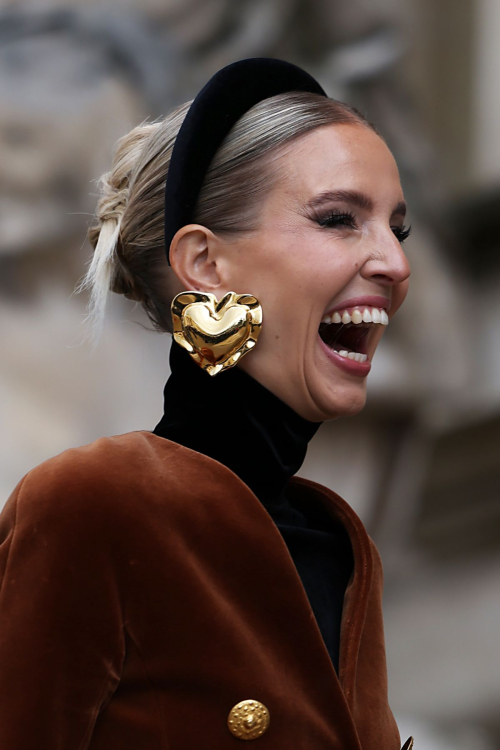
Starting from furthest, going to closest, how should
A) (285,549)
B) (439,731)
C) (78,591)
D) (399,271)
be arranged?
(439,731) < (399,271) < (285,549) < (78,591)

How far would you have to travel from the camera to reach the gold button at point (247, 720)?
1.00 metres

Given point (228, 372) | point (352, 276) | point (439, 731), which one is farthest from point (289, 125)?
point (439, 731)

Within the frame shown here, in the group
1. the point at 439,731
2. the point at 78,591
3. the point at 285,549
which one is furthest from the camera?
the point at 439,731

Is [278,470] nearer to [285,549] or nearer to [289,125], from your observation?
[285,549]

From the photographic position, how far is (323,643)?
3.51 feet

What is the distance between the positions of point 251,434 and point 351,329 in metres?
0.23

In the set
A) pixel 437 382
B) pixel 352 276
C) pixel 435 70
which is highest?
pixel 435 70

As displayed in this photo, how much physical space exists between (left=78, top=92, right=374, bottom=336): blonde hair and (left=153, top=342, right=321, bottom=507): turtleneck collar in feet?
0.57

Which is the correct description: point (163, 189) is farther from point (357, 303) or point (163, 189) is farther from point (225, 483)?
point (225, 483)

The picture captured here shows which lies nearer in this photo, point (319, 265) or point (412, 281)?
point (319, 265)

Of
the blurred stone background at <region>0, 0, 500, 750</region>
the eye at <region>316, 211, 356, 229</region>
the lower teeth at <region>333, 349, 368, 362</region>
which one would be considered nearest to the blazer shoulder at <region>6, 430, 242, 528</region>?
the lower teeth at <region>333, 349, 368, 362</region>

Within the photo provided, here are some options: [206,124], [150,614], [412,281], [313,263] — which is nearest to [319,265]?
[313,263]

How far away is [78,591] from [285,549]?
0.85 feet

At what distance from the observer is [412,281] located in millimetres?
2672
